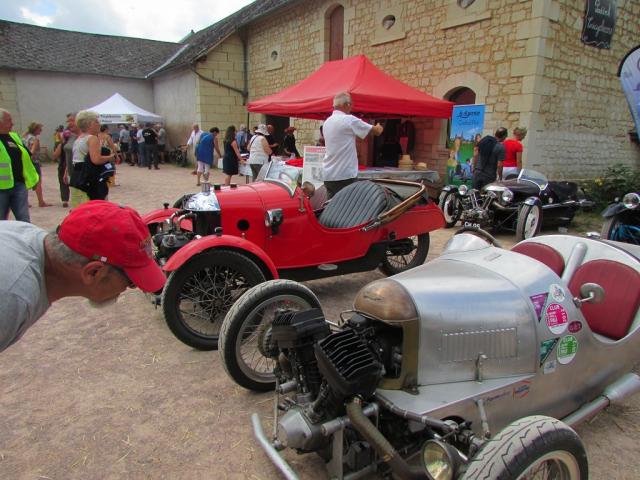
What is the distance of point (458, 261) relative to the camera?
231 cm

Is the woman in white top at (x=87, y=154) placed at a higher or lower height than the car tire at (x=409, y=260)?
higher

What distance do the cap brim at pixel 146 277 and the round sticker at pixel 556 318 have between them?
1.74 meters

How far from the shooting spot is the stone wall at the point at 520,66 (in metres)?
9.12

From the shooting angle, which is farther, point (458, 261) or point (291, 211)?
point (291, 211)

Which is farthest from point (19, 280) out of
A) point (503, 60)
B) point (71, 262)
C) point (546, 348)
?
point (503, 60)

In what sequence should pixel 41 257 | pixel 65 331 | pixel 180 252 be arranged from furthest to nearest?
pixel 65 331, pixel 180 252, pixel 41 257

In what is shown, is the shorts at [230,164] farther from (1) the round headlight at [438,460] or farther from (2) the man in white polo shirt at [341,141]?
(1) the round headlight at [438,460]

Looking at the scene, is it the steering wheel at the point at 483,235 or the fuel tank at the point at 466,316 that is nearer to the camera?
the fuel tank at the point at 466,316

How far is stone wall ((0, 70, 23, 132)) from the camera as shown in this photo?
20797mm

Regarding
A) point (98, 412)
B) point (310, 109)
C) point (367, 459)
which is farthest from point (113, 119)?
point (367, 459)

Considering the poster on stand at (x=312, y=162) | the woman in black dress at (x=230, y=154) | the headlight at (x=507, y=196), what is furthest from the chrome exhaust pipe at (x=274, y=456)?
the woman in black dress at (x=230, y=154)

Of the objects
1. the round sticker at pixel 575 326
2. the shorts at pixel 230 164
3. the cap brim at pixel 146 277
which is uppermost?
the shorts at pixel 230 164

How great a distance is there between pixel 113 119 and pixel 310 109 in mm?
12094

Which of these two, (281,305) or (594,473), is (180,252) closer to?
(281,305)
